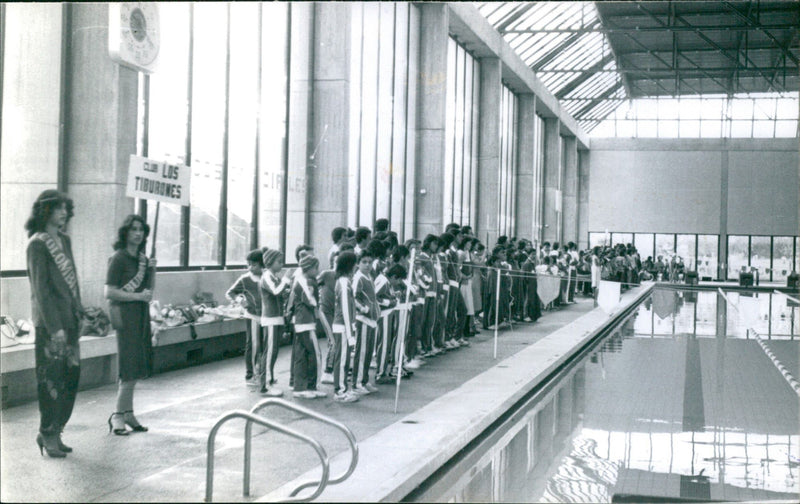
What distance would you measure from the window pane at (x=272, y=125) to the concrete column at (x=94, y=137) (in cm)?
562

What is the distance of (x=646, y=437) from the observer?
895 cm

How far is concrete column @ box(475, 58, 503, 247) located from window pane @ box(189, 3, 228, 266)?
1644 cm

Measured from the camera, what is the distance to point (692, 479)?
7301 mm

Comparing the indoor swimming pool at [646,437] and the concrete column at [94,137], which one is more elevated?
the concrete column at [94,137]

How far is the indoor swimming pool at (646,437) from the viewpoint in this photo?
6.94m

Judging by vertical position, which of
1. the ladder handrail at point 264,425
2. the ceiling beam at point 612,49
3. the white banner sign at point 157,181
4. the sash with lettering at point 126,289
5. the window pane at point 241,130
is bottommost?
the ladder handrail at point 264,425

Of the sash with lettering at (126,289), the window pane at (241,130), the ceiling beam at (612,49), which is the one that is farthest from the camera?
the ceiling beam at (612,49)

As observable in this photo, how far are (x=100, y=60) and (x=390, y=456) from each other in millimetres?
6285

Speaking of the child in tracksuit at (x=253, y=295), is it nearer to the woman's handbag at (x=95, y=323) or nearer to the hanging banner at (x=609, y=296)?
the woman's handbag at (x=95, y=323)

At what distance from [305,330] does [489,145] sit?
21.9m

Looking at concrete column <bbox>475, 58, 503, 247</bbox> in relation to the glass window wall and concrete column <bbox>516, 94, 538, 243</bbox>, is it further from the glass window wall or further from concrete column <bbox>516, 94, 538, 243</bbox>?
concrete column <bbox>516, 94, 538, 243</bbox>

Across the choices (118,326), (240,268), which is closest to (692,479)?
(118,326)

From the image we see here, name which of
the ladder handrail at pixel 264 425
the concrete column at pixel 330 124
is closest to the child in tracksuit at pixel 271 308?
the ladder handrail at pixel 264 425

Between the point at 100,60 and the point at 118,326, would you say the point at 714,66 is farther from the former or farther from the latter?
the point at 118,326
